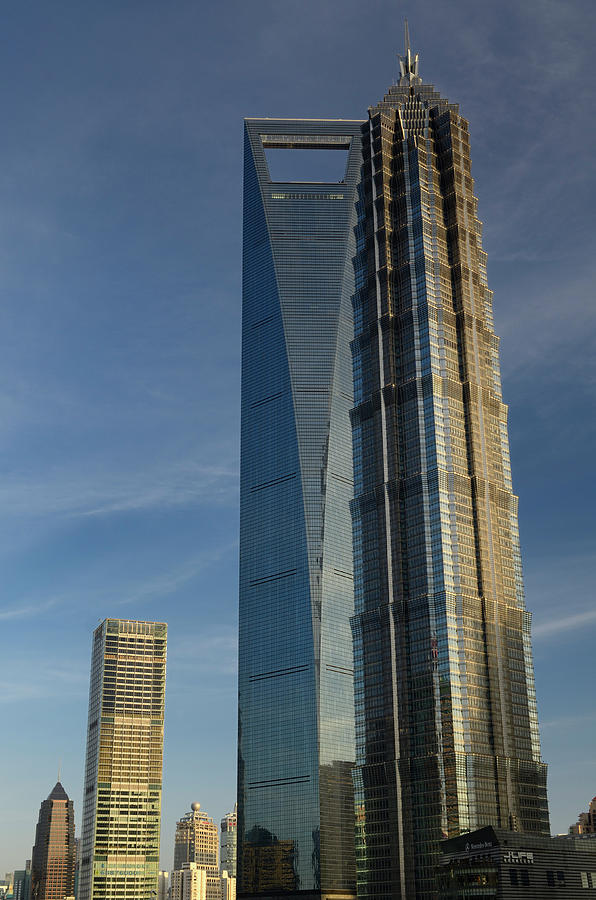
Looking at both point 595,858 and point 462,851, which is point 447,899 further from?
point 595,858

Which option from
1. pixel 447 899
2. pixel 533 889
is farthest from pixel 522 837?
pixel 447 899

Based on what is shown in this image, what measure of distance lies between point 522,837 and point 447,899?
21.0 m

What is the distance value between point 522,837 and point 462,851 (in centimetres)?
1284

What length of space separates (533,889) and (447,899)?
19.3 m

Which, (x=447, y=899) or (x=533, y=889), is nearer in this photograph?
(x=533, y=889)

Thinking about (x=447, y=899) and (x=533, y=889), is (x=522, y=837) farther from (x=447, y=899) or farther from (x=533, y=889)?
(x=447, y=899)

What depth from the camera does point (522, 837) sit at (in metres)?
179

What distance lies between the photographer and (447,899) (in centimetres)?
18838

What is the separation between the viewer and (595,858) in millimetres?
188125

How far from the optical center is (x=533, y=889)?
176 metres

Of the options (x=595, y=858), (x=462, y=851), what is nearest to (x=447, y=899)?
(x=462, y=851)

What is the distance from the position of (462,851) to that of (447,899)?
33.1 feet

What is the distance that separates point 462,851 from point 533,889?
49.1 ft

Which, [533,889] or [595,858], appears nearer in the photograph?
[533,889]
